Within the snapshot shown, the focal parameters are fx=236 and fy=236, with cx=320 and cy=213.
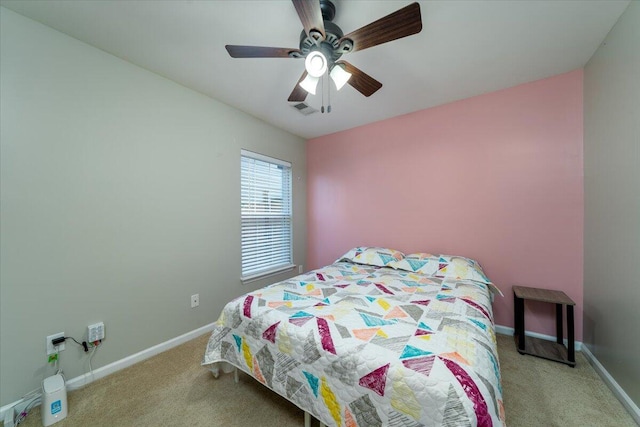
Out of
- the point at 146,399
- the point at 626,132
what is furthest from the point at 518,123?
the point at 146,399

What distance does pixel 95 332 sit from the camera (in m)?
1.73

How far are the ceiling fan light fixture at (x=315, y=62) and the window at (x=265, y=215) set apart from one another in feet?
5.40

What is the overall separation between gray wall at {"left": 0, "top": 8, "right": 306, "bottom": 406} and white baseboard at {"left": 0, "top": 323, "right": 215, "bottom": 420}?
0.14ft

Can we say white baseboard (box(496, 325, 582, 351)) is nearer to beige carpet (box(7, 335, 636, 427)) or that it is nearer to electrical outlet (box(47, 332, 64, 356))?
beige carpet (box(7, 335, 636, 427))

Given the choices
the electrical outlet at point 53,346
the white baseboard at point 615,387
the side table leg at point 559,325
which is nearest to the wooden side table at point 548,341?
the side table leg at point 559,325

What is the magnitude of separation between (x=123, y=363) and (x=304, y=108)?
288 centimetres

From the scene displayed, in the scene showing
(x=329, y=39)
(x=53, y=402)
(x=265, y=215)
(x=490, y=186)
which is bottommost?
(x=53, y=402)

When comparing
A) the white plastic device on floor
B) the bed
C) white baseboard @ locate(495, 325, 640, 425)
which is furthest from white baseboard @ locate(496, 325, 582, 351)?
the white plastic device on floor

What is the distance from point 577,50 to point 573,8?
557 millimetres

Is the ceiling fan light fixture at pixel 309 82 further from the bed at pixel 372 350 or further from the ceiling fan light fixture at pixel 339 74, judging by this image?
the bed at pixel 372 350

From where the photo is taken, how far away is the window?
9.47ft

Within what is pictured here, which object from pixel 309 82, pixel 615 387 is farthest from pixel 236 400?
pixel 615 387

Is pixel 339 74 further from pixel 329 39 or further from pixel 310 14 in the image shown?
pixel 310 14

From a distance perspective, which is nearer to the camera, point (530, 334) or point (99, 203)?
point (99, 203)
